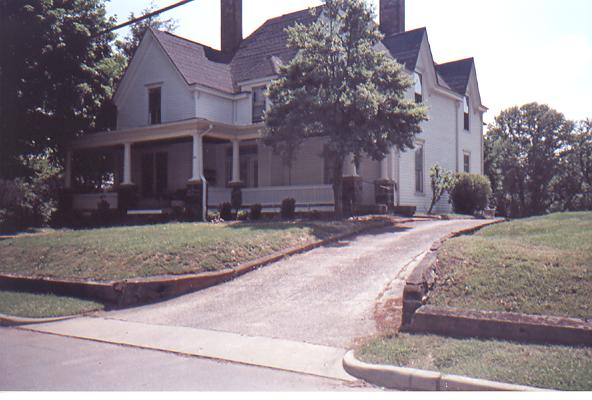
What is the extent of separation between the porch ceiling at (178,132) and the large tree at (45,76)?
195cm

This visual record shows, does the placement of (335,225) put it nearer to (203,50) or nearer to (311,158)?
(311,158)

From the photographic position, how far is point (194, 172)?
23.2 meters

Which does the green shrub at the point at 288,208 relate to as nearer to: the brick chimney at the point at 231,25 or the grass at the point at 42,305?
the grass at the point at 42,305

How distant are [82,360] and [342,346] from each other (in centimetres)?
324

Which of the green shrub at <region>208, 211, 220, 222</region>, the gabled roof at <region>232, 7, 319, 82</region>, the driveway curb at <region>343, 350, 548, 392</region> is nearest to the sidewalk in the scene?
the driveway curb at <region>343, 350, 548, 392</region>

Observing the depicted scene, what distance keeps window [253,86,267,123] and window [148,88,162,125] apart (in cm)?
460

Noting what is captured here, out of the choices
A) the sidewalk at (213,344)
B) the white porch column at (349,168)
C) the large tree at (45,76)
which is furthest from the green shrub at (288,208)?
the sidewalk at (213,344)

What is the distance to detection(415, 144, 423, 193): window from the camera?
1019 inches

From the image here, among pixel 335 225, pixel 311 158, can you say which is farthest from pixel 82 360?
pixel 311 158

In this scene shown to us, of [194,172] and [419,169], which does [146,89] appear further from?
[419,169]

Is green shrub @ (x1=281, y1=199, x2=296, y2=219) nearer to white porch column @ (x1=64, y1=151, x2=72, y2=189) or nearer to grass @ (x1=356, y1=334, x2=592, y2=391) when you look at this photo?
white porch column @ (x1=64, y1=151, x2=72, y2=189)

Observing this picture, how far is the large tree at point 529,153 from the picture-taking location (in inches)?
2018

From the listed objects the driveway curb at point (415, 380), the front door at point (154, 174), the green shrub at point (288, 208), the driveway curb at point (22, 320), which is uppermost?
the front door at point (154, 174)

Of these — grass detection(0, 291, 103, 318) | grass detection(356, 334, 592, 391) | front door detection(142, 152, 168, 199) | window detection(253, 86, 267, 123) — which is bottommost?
grass detection(0, 291, 103, 318)
